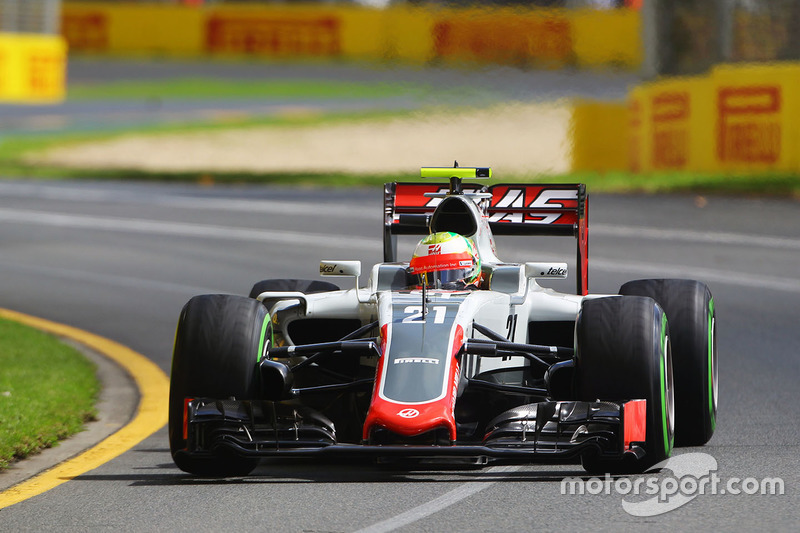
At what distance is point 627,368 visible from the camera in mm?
6973

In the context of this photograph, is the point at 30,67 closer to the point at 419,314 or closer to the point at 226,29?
the point at 226,29

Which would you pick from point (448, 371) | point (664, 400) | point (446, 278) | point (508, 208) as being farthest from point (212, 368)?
point (508, 208)

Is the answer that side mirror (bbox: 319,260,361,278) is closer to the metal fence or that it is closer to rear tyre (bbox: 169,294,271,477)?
rear tyre (bbox: 169,294,271,477)

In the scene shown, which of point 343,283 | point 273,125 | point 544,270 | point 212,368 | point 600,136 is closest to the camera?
point 212,368

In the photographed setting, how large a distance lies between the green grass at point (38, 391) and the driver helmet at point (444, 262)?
221 cm

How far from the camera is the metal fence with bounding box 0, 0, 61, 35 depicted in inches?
1588

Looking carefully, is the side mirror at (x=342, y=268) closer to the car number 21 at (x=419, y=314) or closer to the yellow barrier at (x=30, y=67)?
the car number 21 at (x=419, y=314)

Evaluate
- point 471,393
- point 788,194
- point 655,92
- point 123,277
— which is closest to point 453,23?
point 655,92

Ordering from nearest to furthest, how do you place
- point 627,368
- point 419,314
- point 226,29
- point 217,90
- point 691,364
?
point 627,368 < point 419,314 < point 691,364 < point 217,90 < point 226,29

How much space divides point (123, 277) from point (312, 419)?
924cm

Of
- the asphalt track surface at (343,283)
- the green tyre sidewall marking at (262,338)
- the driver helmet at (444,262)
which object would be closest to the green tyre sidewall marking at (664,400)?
the asphalt track surface at (343,283)

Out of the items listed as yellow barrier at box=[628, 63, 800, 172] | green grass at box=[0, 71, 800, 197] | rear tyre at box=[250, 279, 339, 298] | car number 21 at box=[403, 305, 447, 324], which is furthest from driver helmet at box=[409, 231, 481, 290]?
yellow barrier at box=[628, 63, 800, 172]

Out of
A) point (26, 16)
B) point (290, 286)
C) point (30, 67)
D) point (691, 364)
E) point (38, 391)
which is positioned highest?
point (26, 16)

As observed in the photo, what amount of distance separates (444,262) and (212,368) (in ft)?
4.97
